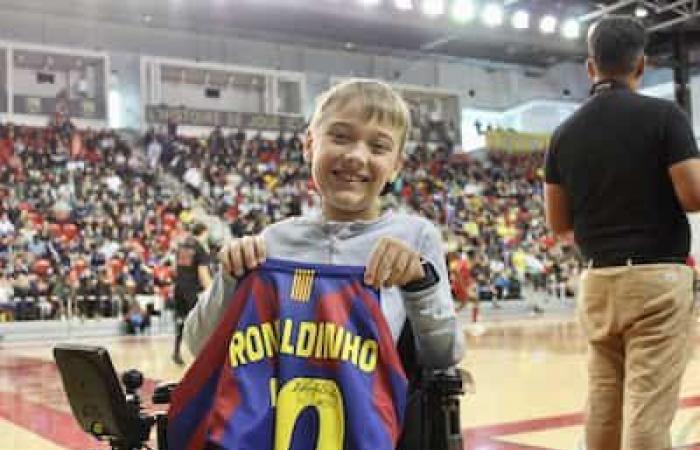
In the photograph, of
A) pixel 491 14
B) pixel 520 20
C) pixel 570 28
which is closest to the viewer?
pixel 491 14

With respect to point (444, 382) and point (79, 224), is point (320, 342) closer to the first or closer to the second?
point (444, 382)

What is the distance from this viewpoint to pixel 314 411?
1475 mm

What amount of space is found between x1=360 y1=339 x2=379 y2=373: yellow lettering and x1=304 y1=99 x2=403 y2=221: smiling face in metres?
0.26

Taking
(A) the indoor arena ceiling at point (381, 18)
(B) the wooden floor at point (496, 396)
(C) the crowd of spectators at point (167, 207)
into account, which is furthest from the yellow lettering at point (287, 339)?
(A) the indoor arena ceiling at point (381, 18)

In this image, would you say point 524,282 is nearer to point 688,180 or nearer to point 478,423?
A: point 478,423

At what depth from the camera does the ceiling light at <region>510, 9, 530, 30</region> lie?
21609 millimetres

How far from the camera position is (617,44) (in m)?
2.17

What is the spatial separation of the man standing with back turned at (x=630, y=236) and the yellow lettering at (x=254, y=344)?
98cm

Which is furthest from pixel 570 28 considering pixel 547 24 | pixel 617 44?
pixel 617 44

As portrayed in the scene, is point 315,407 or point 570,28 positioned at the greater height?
point 570,28

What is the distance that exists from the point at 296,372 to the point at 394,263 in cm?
24

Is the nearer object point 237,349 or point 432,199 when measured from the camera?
point 237,349

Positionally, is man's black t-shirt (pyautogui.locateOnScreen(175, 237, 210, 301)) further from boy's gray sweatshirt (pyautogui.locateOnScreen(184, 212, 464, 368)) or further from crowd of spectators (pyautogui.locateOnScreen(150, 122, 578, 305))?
crowd of spectators (pyautogui.locateOnScreen(150, 122, 578, 305))

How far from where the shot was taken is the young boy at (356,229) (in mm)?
1550
